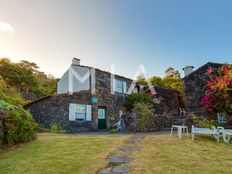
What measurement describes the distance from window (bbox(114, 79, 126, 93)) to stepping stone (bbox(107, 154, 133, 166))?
1347 cm

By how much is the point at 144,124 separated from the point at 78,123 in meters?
5.44

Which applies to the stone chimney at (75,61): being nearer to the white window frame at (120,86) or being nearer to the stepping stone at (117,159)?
the white window frame at (120,86)

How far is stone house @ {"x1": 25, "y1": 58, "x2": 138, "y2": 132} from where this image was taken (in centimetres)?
1409

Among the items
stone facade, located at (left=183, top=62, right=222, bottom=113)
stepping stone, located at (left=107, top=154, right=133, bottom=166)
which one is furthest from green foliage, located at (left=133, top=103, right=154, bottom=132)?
stepping stone, located at (left=107, top=154, right=133, bottom=166)

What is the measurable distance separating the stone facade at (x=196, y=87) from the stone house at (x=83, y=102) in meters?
6.45

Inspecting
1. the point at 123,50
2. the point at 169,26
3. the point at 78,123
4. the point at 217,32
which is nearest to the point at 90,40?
the point at 123,50

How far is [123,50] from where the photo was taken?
47.4 feet

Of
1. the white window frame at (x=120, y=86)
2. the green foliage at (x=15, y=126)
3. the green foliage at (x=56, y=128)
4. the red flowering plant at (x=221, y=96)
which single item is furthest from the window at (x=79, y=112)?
the red flowering plant at (x=221, y=96)

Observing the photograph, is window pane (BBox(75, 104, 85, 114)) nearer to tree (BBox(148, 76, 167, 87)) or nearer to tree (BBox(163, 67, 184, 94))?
tree (BBox(148, 76, 167, 87))

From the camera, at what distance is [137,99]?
1816 cm

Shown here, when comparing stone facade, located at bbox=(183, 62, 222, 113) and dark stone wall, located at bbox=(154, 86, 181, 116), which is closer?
stone facade, located at bbox=(183, 62, 222, 113)

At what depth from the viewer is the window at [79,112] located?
1422 cm

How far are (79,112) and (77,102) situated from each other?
0.85m

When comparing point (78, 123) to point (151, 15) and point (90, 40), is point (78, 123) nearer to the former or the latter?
point (90, 40)
